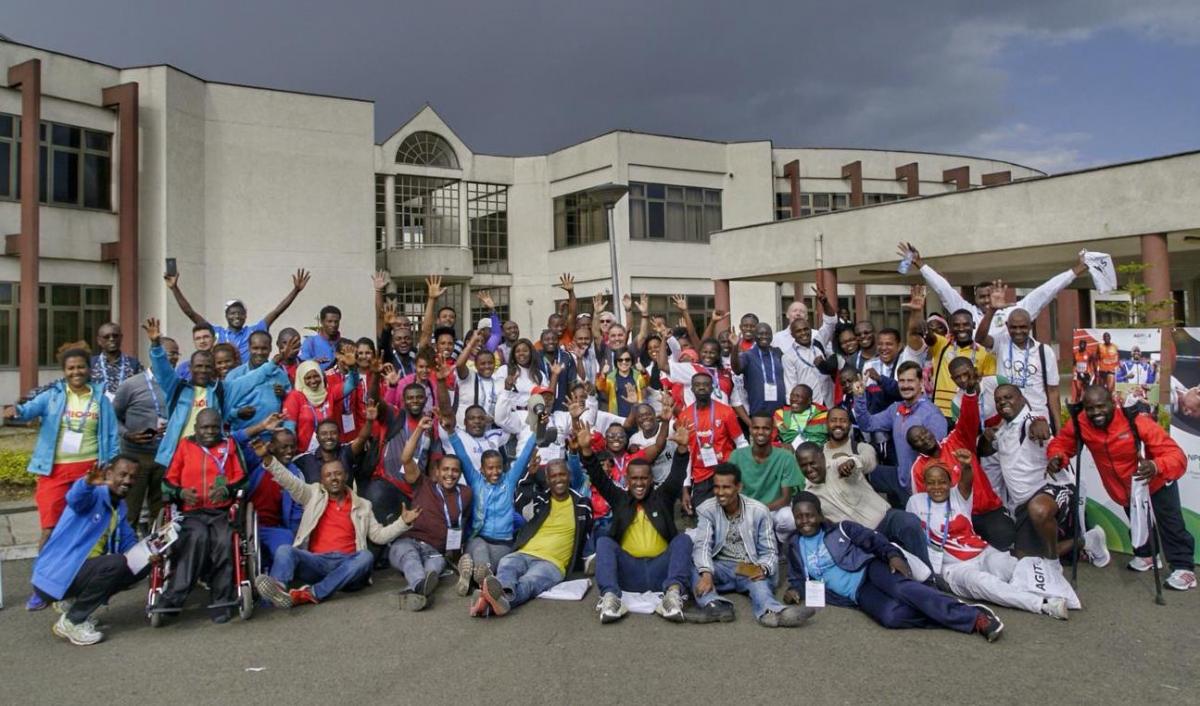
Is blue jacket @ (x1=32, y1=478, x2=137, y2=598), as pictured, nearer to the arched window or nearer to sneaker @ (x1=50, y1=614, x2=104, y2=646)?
sneaker @ (x1=50, y1=614, x2=104, y2=646)

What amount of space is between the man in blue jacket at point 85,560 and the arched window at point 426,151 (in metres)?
22.5

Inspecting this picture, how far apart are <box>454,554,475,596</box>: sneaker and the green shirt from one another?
2.43 m

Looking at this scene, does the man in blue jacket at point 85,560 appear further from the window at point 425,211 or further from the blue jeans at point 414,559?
the window at point 425,211

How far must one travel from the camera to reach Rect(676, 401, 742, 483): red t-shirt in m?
7.90

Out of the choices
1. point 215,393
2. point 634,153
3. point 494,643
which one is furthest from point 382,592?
point 634,153

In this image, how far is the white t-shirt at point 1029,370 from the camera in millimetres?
7539

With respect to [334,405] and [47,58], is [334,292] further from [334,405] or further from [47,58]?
[334,405]

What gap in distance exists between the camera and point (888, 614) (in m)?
5.68

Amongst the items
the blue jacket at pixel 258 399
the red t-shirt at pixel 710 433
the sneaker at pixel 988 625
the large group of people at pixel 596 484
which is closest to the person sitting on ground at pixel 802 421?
the large group of people at pixel 596 484

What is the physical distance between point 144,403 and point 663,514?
4.40 metres

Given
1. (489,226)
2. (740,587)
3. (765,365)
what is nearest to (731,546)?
(740,587)

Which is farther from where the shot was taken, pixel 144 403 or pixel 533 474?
pixel 533 474

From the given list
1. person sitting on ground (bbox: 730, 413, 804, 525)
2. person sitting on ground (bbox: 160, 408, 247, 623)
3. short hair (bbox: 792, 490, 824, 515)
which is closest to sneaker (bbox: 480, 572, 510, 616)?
person sitting on ground (bbox: 160, 408, 247, 623)

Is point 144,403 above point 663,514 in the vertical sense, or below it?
above
